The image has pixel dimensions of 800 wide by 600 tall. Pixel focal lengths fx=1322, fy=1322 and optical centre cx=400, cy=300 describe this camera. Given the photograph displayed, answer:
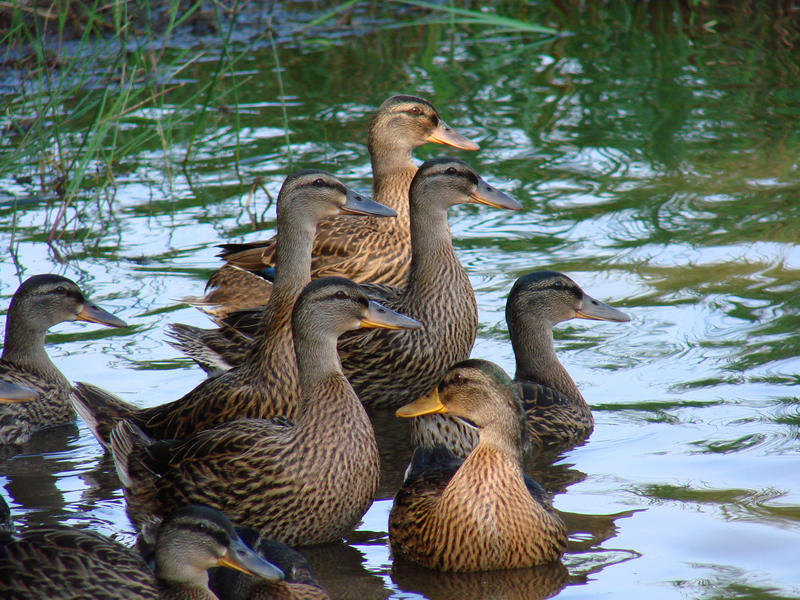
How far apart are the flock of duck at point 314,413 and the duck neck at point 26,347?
0.04ft

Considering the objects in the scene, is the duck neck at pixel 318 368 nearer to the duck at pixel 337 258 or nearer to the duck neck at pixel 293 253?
the duck neck at pixel 293 253

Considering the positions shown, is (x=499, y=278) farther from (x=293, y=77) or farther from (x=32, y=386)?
(x=293, y=77)

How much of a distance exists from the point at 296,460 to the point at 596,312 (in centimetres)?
220

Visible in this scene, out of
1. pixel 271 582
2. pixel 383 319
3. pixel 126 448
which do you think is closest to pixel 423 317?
pixel 383 319

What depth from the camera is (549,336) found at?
6.61 m

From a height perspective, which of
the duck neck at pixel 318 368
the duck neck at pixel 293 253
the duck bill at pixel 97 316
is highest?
the duck neck at pixel 293 253

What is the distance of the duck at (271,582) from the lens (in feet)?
14.6

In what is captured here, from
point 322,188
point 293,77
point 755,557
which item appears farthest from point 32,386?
point 293,77

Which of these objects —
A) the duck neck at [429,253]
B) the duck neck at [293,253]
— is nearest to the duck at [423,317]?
the duck neck at [429,253]

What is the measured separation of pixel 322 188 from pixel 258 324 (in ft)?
2.77

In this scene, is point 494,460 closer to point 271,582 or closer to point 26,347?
point 271,582

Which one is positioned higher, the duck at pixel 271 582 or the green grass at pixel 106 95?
the green grass at pixel 106 95

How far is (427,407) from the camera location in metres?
5.41

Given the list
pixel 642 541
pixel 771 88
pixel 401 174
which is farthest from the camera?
pixel 771 88
